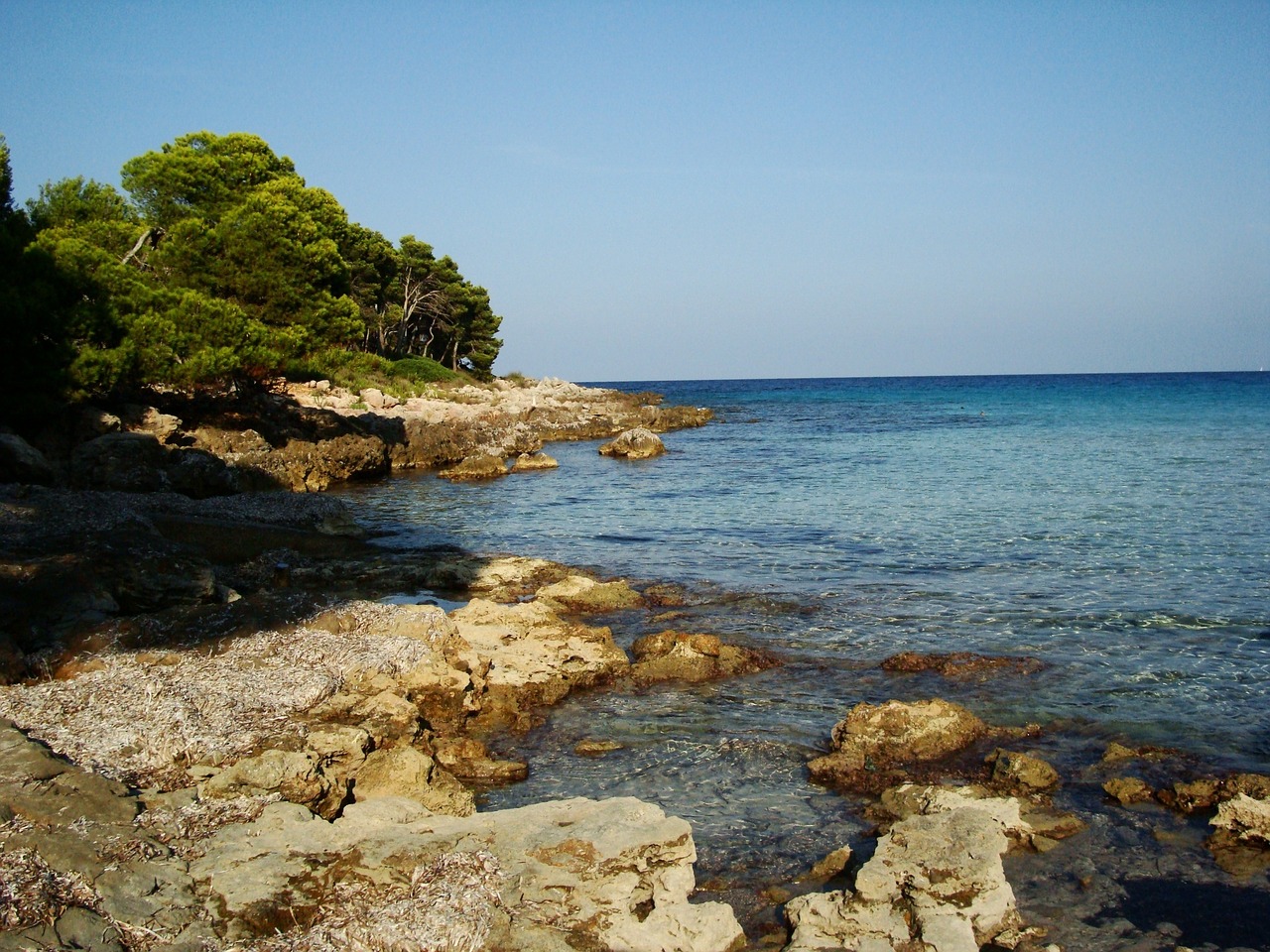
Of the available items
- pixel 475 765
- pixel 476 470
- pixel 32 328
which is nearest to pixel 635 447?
pixel 476 470

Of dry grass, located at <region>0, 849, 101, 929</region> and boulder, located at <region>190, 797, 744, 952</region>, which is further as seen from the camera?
boulder, located at <region>190, 797, 744, 952</region>

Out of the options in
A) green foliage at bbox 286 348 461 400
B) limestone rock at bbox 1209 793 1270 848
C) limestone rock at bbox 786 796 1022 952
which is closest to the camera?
limestone rock at bbox 786 796 1022 952

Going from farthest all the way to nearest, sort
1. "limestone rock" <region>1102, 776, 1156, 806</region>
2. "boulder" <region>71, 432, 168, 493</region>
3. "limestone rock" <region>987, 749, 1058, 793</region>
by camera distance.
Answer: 1. "boulder" <region>71, 432, 168, 493</region>
2. "limestone rock" <region>987, 749, 1058, 793</region>
3. "limestone rock" <region>1102, 776, 1156, 806</region>

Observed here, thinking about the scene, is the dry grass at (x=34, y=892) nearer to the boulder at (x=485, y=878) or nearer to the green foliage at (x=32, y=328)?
the boulder at (x=485, y=878)

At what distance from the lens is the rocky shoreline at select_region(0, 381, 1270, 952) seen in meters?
4.70

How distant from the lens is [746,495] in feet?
80.8

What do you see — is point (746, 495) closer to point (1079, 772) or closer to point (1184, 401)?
point (1079, 772)

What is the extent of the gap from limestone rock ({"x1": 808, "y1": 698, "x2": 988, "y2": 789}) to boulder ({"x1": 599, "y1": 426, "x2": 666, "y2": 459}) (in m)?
27.6

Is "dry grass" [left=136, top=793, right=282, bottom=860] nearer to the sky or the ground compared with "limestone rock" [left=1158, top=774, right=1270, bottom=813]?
nearer to the sky

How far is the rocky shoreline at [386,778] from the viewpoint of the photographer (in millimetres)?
4695

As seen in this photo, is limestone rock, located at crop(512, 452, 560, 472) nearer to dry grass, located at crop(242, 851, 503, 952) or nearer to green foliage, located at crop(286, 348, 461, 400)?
green foliage, located at crop(286, 348, 461, 400)

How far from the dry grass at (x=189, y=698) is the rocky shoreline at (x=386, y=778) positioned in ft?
0.09

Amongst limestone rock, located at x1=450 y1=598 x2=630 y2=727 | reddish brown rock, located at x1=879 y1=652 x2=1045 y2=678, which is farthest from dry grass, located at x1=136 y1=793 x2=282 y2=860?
reddish brown rock, located at x1=879 y1=652 x2=1045 y2=678

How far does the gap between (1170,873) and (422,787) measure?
508 centimetres
